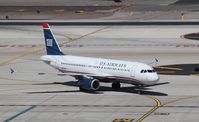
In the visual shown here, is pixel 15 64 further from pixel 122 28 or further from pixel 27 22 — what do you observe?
pixel 27 22

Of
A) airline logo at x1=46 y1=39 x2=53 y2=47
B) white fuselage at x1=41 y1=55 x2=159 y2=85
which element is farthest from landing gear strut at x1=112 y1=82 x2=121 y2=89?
airline logo at x1=46 y1=39 x2=53 y2=47

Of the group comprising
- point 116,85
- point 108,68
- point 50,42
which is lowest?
point 116,85

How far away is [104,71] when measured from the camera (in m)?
77.0

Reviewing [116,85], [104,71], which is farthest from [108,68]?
[116,85]

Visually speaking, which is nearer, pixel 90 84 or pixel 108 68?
pixel 90 84

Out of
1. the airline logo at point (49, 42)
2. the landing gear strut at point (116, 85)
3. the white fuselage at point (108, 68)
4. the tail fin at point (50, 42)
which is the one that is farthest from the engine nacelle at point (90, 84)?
the airline logo at point (49, 42)

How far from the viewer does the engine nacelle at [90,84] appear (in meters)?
75.2

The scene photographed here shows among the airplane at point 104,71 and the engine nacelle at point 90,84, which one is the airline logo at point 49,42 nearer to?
the airplane at point 104,71

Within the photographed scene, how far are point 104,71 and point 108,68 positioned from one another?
2.41ft

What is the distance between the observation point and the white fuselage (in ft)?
241

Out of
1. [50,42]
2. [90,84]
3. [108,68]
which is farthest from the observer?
[50,42]

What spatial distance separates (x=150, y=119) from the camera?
6222 centimetres

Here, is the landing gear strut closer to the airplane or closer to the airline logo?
the airplane

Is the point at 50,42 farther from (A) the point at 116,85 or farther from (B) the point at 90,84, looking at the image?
(B) the point at 90,84
